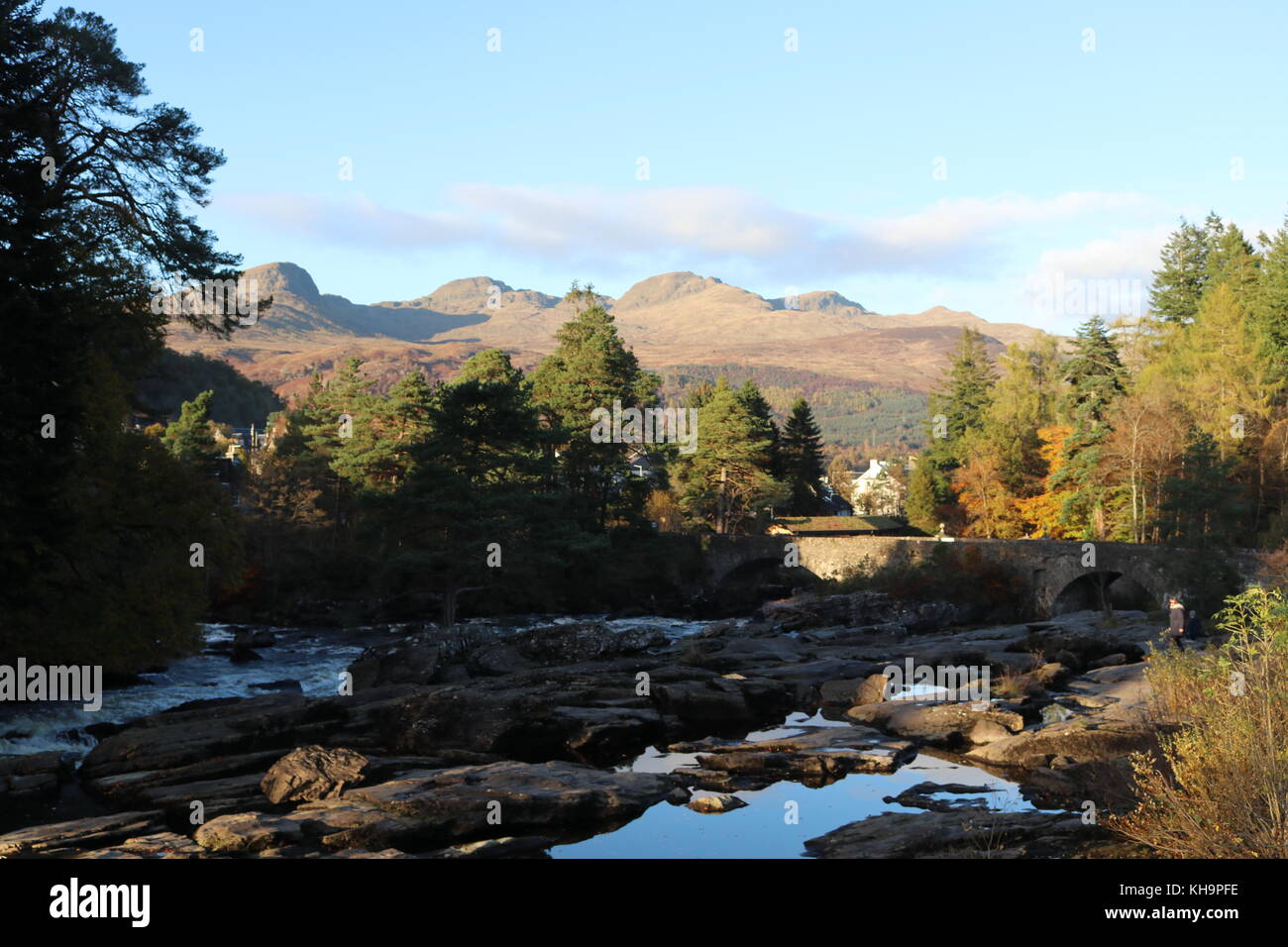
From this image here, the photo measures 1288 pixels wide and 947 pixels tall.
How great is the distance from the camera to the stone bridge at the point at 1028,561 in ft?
151

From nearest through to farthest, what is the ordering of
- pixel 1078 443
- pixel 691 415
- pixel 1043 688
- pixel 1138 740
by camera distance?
Answer: pixel 1138 740
pixel 1043 688
pixel 1078 443
pixel 691 415

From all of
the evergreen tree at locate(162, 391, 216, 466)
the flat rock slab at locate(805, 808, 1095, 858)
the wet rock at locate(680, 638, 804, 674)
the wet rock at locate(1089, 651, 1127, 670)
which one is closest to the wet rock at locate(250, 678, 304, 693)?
the wet rock at locate(680, 638, 804, 674)

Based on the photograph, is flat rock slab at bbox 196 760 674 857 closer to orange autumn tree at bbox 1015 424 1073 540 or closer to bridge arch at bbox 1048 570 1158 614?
bridge arch at bbox 1048 570 1158 614

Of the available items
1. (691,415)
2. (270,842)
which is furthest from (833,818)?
(691,415)

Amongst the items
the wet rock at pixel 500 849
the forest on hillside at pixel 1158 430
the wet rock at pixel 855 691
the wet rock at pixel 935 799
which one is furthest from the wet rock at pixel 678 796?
the forest on hillside at pixel 1158 430

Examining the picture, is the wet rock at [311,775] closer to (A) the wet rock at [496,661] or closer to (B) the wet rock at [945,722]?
(B) the wet rock at [945,722]

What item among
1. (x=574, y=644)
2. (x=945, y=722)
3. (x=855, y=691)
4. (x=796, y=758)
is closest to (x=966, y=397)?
(x=574, y=644)

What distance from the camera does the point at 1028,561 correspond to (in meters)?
52.4

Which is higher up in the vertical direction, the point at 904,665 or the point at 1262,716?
the point at 1262,716

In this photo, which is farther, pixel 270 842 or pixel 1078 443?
pixel 1078 443

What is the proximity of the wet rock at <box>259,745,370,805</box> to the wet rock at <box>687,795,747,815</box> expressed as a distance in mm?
6281

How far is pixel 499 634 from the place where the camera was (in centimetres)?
3969

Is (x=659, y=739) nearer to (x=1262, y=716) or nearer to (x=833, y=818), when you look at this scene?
(x=833, y=818)
